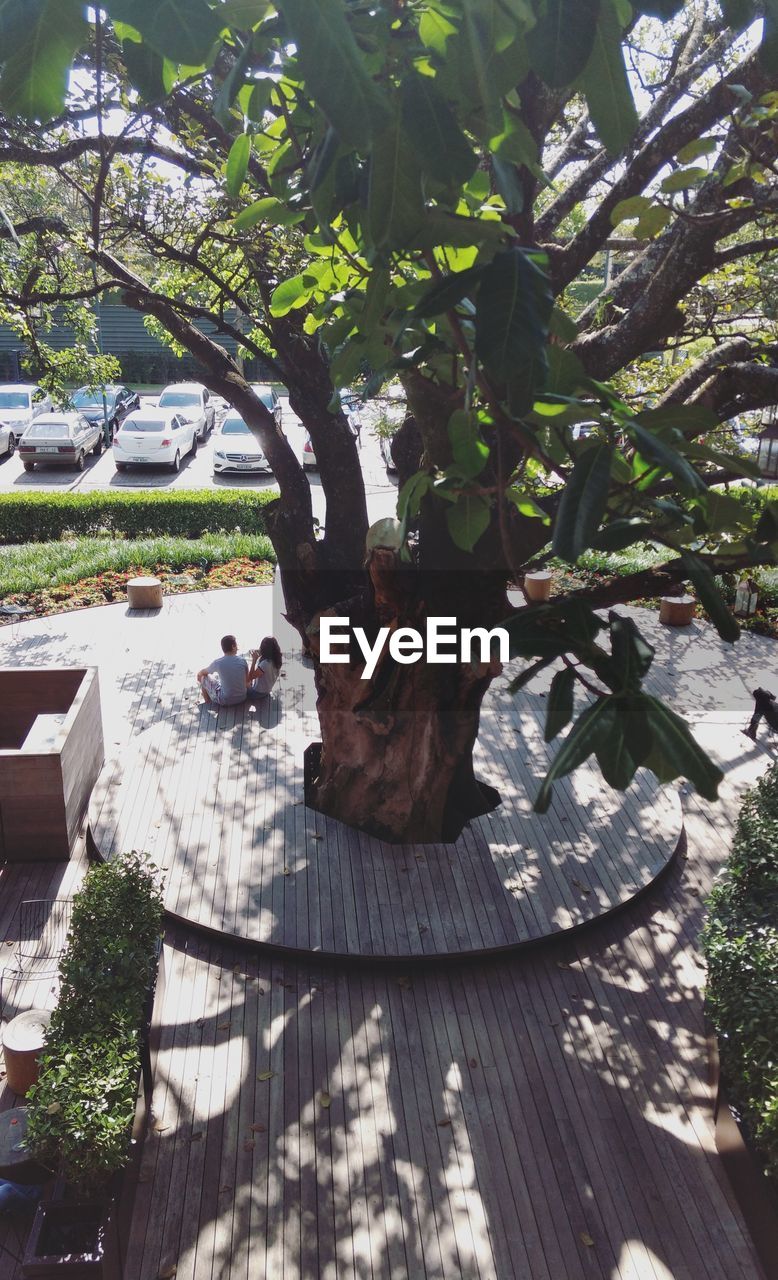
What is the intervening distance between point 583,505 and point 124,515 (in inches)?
611

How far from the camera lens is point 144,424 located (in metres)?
23.0

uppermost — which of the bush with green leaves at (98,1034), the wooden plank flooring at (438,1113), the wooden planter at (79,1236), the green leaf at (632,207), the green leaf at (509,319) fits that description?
the green leaf at (632,207)

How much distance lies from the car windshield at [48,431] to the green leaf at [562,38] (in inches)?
906

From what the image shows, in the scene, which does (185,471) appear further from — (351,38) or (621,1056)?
(351,38)

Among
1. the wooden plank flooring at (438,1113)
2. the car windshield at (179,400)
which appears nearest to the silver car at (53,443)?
the car windshield at (179,400)

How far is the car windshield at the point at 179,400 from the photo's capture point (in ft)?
88.6

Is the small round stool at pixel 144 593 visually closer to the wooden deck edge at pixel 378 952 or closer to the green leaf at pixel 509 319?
the wooden deck edge at pixel 378 952

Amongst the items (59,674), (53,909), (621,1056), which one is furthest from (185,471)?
(621,1056)

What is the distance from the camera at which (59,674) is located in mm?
8234

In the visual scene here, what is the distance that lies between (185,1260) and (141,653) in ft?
24.5

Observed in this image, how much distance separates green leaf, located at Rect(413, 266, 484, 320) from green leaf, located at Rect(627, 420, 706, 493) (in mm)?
491

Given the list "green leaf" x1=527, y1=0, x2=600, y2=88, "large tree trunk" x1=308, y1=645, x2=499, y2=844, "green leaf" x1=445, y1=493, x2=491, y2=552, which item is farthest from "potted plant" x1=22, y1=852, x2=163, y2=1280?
"green leaf" x1=527, y1=0, x2=600, y2=88

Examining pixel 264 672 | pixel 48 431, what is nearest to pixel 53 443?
pixel 48 431

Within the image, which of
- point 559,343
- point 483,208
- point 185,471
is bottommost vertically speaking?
point 185,471
